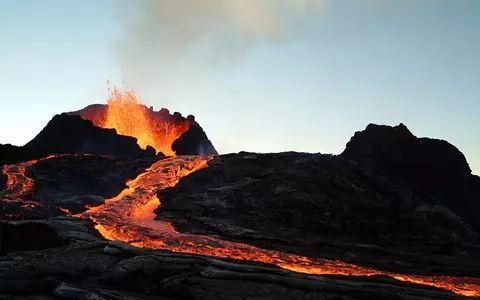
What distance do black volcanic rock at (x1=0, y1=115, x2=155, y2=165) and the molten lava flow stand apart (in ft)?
76.7

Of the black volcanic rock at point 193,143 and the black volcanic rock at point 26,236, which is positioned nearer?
the black volcanic rock at point 26,236

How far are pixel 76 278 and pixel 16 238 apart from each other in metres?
8.62

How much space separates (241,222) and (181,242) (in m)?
7.20

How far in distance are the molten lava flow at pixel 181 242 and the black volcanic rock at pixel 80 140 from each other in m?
23.4

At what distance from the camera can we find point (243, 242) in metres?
27.8

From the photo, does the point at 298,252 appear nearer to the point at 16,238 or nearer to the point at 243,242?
the point at 243,242

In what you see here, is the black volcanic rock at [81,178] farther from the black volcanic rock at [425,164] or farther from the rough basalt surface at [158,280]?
the black volcanic rock at [425,164]

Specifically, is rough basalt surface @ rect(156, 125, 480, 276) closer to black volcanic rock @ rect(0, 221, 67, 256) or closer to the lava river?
the lava river

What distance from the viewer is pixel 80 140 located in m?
61.1

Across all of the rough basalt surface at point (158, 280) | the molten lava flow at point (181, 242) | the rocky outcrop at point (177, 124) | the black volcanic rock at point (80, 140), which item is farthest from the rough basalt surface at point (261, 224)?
the rocky outcrop at point (177, 124)

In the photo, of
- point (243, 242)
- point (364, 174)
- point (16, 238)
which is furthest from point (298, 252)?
point (364, 174)

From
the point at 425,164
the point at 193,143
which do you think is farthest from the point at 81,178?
the point at 425,164

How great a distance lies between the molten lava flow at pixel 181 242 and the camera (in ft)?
71.6

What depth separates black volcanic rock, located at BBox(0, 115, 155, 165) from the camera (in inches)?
2329
